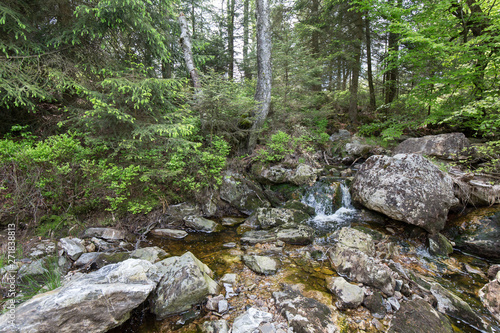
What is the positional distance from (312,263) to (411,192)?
3460 mm

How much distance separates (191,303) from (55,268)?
293cm

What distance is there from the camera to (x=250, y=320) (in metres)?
2.88

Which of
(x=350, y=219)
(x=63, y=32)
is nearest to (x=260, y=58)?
(x=63, y=32)

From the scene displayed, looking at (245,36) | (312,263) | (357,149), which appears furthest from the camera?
(245,36)

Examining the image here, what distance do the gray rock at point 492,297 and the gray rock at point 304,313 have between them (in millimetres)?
2774

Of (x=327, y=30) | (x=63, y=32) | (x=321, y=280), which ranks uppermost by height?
(x=327, y=30)

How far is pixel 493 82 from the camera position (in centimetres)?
621

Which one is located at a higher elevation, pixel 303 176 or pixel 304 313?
pixel 303 176

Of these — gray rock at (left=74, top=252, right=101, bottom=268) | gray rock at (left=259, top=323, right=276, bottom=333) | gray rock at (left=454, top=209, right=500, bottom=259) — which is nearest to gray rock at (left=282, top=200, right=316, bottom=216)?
gray rock at (left=454, top=209, right=500, bottom=259)

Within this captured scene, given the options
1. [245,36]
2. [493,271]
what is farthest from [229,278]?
[245,36]

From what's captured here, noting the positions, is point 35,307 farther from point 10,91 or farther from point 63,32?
point 63,32

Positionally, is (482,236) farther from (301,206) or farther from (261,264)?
(261,264)

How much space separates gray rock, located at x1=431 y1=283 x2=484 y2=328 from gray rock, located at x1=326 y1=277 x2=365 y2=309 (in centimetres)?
141

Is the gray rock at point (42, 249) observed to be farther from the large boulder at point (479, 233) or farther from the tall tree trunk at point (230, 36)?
the tall tree trunk at point (230, 36)
